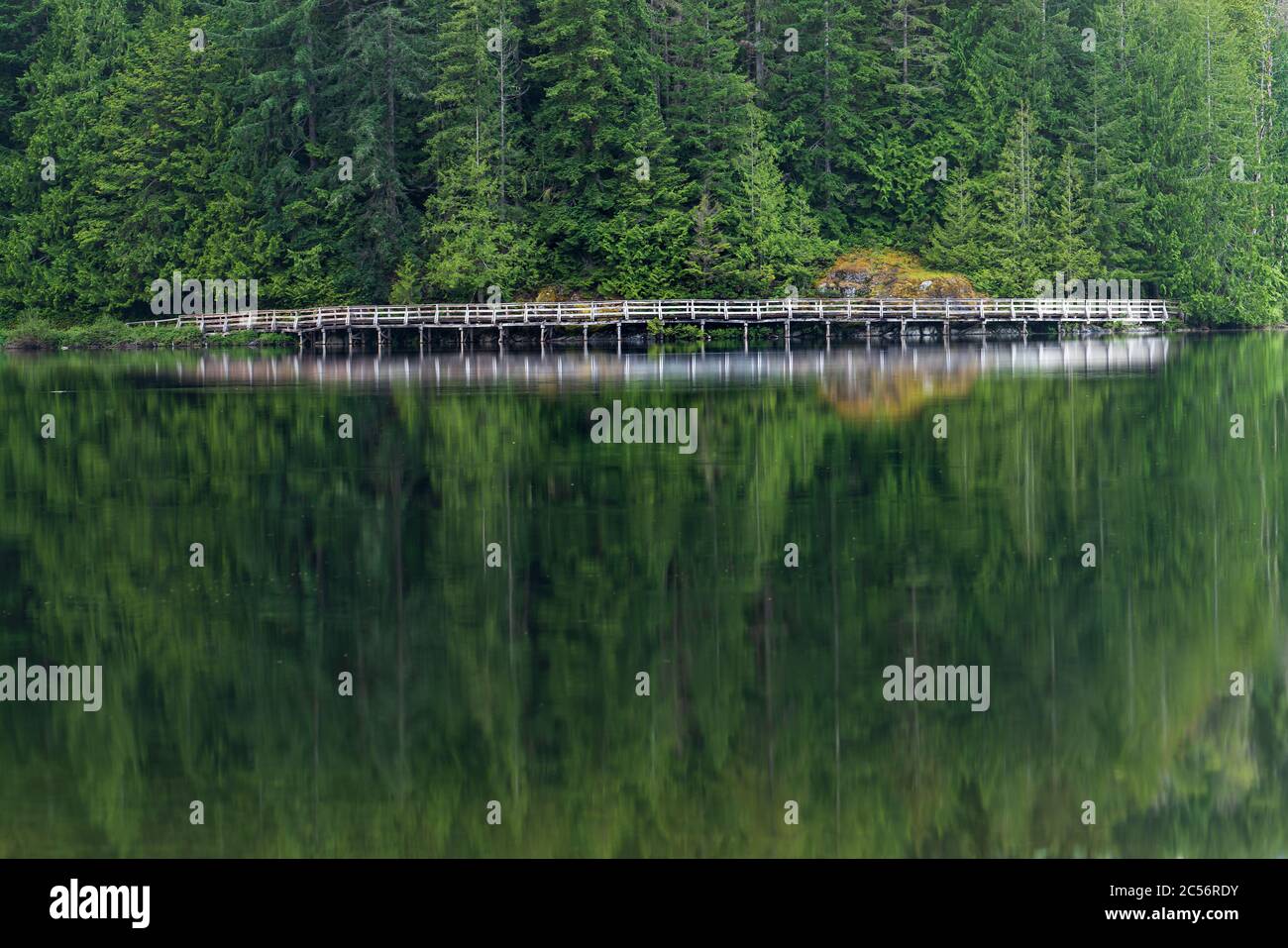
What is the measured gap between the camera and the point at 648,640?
1616 centimetres

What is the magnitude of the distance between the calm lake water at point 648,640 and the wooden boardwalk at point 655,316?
3396 cm

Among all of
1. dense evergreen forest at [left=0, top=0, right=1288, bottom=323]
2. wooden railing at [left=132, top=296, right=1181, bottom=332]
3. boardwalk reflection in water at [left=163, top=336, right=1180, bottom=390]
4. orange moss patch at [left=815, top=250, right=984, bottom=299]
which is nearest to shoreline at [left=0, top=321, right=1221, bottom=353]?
wooden railing at [left=132, top=296, right=1181, bottom=332]

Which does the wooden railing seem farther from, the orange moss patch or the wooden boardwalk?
the orange moss patch

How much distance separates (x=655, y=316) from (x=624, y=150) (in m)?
6.82

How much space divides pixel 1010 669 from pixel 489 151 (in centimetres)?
5662

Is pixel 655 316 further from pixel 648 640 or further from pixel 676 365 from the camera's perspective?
pixel 648 640

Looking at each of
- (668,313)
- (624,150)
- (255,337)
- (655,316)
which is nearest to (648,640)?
(668,313)

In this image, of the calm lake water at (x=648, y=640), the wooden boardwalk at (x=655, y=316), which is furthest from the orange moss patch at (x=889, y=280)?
the calm lake water at (x=648, y=640)

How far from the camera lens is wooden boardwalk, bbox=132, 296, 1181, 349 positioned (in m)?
65.9

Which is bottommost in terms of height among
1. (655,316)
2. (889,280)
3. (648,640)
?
(648,640)

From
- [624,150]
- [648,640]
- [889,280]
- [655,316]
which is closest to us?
[648,640]

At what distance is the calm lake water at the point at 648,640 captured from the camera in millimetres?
11977

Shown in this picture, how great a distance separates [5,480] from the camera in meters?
26.7

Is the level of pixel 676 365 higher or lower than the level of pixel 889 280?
lower
